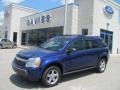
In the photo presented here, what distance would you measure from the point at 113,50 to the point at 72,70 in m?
17.4

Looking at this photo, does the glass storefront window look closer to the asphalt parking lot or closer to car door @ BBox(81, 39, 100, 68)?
car door @ BBox(81, 39, 100, 68)

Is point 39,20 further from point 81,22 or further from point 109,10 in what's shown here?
point 109,10

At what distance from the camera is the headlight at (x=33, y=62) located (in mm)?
6297

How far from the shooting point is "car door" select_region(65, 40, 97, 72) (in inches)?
287

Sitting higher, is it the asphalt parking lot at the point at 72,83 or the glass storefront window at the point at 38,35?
the glass storefront window at the point at 38,35

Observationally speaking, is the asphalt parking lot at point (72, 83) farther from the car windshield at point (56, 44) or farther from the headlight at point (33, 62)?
the car windshield at point (56, 44)

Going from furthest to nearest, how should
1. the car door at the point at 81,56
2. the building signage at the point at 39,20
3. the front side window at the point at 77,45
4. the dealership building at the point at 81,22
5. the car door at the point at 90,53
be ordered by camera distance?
the building signage at the point at 39,20 < the dealership building at the point at 81,22 < the car door at the point at 90,53 < the front side window at the point at 77,45 < the car door at the point at 81,56

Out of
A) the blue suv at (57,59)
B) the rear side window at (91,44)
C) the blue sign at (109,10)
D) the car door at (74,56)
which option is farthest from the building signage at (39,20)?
the car door at (74,56)

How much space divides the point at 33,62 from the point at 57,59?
0.91 meters

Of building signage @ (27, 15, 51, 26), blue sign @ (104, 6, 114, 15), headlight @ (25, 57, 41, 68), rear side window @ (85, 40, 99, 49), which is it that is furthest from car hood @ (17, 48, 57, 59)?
building signage @ (27, 15, 51, 26)

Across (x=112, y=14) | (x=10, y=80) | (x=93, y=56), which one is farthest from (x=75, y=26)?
(x=10, y=80)

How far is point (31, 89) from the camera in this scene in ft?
20.5

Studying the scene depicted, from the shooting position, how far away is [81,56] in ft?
25.2

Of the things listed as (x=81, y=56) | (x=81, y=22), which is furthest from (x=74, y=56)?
(x=81, y=22)
